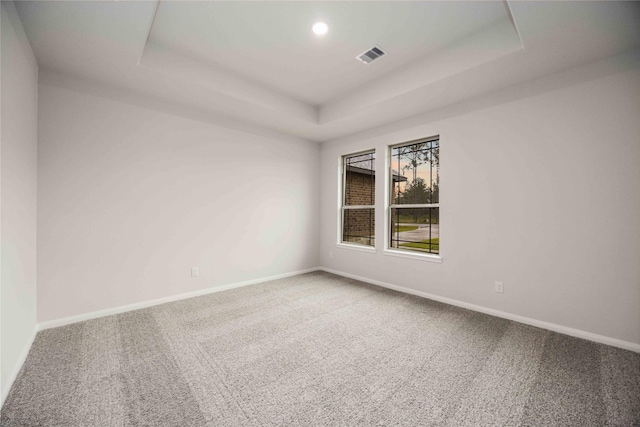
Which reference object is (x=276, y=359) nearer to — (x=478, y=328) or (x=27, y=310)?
(x=478, y=328)


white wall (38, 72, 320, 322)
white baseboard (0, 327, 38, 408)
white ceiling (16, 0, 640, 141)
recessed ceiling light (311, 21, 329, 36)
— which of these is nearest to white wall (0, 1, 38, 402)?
white baseboard (0, 327, 38, 408)

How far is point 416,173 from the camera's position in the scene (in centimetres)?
399

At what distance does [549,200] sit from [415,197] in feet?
5.14

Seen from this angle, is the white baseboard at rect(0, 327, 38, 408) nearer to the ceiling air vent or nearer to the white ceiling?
the white ceiling

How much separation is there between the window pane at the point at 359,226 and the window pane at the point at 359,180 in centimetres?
18

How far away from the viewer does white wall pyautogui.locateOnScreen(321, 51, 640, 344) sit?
2377 mm

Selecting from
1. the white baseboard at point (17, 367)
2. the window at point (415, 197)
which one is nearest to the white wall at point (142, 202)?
the white baseboard at point (17, 367)

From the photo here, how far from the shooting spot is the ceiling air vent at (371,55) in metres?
2.79

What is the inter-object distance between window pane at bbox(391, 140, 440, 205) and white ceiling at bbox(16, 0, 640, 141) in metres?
0.63

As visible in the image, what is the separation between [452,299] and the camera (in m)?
3.43

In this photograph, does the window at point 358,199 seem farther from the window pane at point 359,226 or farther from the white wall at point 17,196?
the white wall at point 17,196

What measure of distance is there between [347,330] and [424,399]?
1.05 m

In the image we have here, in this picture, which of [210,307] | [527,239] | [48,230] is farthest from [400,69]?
[48,230]

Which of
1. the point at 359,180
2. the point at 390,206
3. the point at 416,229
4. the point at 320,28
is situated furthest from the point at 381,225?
the point at 320,28
